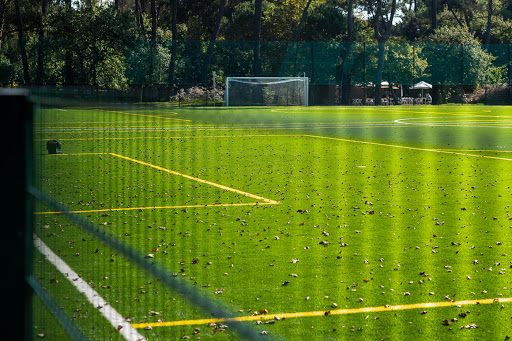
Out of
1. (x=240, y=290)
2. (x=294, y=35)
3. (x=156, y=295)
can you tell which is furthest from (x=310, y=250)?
(x=294, y=35)

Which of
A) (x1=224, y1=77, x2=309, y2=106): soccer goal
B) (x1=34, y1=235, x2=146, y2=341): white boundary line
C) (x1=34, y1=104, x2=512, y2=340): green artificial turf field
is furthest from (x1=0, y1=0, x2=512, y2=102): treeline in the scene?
(x1=34, y1=235, x2=146, y2=341): white boundary line

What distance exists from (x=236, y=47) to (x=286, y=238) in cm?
4734

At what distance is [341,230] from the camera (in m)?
8.27

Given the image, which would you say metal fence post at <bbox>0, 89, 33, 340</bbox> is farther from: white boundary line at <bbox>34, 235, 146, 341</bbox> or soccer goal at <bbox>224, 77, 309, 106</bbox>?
soccer goal at <bbox>224, 77, 309, 106</bbox>

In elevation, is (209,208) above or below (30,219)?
below

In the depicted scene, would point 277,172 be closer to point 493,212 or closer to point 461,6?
point 493,212

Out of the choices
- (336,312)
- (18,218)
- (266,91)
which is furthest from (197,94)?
(18,218)

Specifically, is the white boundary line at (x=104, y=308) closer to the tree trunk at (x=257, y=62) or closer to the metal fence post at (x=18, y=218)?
the metal fence post at (x=18, y=218)

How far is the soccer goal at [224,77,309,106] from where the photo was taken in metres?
51.5

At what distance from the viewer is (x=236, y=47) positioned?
5409 centimetres

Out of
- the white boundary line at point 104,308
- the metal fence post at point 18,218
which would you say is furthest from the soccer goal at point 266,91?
the metal fence post at point 18,218

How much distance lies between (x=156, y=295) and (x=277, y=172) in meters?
8.56

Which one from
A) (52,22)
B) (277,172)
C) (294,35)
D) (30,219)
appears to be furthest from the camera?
(294,35)

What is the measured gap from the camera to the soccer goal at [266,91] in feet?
169
